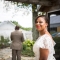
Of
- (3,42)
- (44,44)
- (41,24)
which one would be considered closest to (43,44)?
(44,44)

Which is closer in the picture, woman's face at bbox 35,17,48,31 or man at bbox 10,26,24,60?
woman's face at bbox 35,17,48,31

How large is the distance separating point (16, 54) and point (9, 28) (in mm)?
4207

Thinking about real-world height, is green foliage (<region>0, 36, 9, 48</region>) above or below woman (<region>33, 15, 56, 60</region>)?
below

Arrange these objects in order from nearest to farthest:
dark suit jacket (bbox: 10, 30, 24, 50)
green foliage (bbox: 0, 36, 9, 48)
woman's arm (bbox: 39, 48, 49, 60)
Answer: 1. woman's arm (bbox: 39, 48, 49, 60)
2. dark suit jacket (bbox: 10, 30, 24, 50)
3. green foliage (bbox: 0, 36, 9, 48)

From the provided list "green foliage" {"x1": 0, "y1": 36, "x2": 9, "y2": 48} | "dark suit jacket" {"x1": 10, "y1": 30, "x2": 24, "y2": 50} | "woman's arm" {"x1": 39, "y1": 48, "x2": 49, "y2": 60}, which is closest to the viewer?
"woman's arm" {"x1": 39, "y1": 48, "x2": 49, "y2": 60}

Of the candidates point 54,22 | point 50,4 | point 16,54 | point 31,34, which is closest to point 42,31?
point 50,4

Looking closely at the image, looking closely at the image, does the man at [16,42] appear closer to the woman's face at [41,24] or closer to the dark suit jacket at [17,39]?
the dark suit jacket at [17,39]

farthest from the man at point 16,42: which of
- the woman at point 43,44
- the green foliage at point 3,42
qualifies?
the green foliage at point 3,42

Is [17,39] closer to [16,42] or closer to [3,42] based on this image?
[16,42]

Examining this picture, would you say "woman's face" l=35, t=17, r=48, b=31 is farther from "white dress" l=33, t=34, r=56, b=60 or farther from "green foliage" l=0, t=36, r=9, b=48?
"green foliage" l=0, t=36, r=9, b=48

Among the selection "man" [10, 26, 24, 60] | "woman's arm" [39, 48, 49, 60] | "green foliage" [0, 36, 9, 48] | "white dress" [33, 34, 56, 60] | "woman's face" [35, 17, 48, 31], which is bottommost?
"green foliage" [0, 36, 9, 48]

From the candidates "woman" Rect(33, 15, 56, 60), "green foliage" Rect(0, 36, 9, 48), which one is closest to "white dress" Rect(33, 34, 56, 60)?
"woman" Rect(33, 15, 56, 60)

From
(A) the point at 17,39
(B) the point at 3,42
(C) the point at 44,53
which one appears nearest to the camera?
(C) the point at 44,53

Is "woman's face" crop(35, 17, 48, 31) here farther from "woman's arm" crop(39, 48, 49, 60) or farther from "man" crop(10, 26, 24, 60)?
"man" crop(10, 26, 24, 60)
